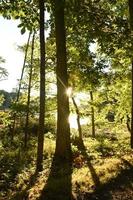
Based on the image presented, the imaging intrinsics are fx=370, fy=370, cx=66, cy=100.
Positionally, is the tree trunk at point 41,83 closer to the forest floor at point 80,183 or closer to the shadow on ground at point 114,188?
the forest floor at point 80,183

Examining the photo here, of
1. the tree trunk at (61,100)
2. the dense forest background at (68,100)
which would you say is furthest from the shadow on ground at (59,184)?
the tree trunk at (61,100)

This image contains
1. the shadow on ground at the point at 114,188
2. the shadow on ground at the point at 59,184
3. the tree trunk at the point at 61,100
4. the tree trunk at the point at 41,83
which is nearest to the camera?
the shadow on ground at the point at 114,188

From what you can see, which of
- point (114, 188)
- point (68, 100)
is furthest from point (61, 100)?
point (114, 188)

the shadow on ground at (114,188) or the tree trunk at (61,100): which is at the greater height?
the tree trunk at (61,100)

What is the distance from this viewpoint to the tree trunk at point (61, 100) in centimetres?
1622

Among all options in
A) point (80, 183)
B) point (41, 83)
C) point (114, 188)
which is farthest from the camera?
point (41, 83)

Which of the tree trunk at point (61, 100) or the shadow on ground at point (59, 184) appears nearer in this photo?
the shadow on ground at point (59, 184)

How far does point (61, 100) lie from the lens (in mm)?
16359

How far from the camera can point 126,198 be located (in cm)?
1051

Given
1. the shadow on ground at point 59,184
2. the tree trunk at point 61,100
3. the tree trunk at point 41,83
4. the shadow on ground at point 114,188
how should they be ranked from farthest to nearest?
the tree trunk at point 61,100 → the tree trunk at point 41,83 → the shadow on ground at point 59,184 → the shadow on ground at point 114,188

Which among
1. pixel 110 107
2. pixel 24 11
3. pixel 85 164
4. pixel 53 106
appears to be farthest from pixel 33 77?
pixel 24 11

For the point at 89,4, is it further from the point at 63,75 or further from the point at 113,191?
the point at 113,191

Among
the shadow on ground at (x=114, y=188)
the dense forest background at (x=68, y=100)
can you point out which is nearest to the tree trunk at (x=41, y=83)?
the dense forest background at (x=68, y=100)

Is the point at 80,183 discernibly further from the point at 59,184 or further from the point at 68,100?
the point at 68,100
